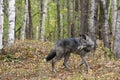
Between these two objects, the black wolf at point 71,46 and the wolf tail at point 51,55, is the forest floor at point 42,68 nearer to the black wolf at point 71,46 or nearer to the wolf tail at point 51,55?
the wolf tail at point 51,55

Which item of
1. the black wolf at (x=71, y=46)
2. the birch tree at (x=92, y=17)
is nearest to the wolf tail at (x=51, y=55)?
the black wolf at (x=71, y=46)

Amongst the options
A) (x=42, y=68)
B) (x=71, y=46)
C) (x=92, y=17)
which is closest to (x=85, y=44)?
(x=71, y=46)

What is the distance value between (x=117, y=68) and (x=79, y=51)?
139cm

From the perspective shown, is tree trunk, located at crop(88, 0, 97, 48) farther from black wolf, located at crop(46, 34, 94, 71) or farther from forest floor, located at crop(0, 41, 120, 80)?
black wolf, located at crop(46, 34, 94, 71)

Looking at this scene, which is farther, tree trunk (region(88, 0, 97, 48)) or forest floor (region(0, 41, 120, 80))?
tree trunk (region(88, 0, 97, 48))

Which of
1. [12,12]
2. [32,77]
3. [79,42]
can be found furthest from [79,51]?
[12,12]

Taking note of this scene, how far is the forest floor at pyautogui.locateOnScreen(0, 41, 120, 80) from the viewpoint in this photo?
10.2 m

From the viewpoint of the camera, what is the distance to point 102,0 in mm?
14555

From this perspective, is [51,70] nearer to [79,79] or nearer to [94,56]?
[79,79]

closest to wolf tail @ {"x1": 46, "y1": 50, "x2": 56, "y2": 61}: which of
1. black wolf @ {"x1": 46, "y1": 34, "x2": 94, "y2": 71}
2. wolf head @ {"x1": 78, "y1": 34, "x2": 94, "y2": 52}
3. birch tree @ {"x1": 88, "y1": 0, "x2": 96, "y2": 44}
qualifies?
black wolf @ {"x1": 46, "y1": 34, "x2": 94, "y2": 71}

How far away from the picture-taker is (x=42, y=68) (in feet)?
40.3

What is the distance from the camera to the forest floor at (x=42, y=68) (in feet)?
33.5

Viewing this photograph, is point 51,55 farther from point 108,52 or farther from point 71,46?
point 108,52

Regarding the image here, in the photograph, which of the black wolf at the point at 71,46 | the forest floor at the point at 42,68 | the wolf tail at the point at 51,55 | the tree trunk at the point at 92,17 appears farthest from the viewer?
the tree trunk at the point at 92,17
